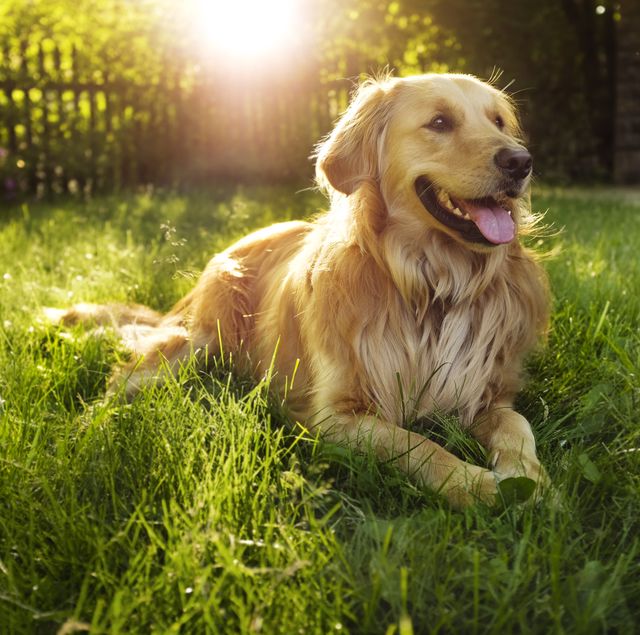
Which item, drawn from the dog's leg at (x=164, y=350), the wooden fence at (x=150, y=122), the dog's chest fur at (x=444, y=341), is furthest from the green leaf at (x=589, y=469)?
the wooden fence at (x=150, y=122)

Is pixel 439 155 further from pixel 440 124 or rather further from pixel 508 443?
pixel 508 443

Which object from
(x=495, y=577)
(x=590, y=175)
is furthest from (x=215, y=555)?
(x=590, y=175)

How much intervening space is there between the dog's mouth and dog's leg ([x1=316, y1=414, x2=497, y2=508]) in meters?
0.69

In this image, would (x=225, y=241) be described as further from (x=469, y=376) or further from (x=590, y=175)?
(x=590, y=175)

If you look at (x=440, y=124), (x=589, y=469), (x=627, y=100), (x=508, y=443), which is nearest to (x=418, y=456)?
(x=508, y=443)

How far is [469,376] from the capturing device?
2.57 m

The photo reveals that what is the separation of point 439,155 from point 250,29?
7881 mm

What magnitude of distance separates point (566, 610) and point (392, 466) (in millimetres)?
705

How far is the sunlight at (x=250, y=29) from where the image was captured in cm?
961

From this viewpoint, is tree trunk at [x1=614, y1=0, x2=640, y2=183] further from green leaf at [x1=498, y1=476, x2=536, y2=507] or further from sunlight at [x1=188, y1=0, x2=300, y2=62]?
green leaf at [x1=498, y1=476, x2=536, y2=507]

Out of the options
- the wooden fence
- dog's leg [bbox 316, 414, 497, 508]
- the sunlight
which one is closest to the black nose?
dog's leg [bbox 316, 414, 497, 508]

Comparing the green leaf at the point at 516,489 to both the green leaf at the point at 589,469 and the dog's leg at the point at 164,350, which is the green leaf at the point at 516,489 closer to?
the green leaf at the point at 589,469

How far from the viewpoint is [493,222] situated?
8.13 feet

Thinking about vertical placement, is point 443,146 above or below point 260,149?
above
